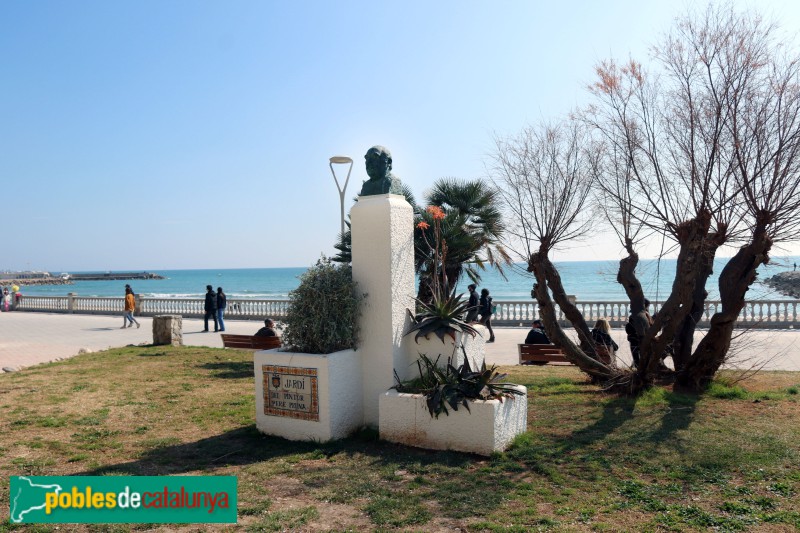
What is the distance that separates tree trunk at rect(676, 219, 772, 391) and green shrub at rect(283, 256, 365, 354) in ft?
17.3

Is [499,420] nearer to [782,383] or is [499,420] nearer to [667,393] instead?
[667,393]

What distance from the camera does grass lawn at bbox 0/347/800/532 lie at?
13.7ft

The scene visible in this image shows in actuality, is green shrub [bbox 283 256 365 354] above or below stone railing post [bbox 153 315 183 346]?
above

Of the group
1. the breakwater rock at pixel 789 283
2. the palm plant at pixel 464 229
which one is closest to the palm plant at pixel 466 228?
the palm plant at pixel 464 229

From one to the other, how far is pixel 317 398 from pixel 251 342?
7.35 meters

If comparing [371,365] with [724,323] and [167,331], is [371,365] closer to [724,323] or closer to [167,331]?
[724,323]

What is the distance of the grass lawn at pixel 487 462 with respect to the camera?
416cm

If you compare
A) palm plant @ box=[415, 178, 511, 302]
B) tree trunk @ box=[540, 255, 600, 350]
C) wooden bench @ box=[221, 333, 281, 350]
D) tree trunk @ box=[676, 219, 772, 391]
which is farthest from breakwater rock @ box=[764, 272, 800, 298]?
wooden bench @ box=[221, 333, 281, 350]

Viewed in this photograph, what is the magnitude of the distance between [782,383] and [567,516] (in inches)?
268

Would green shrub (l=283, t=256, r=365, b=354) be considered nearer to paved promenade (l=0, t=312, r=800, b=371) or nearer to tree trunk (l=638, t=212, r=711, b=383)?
tree trunk (l=638, t=212, r=711, b=383)

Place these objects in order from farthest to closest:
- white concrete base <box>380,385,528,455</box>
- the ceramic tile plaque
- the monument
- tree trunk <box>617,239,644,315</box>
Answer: tree trunk <box>617,239,644,315</box> → the ceramic tile plaque → the monument → white concrete base <box>380,385,528,455</box>

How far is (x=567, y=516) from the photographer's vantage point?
414cm

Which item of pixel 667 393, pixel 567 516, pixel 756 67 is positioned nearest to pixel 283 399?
pixel 567 516

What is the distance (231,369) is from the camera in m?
11.5
